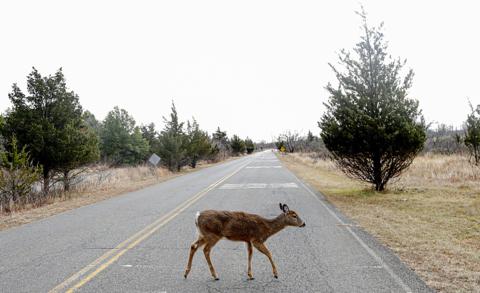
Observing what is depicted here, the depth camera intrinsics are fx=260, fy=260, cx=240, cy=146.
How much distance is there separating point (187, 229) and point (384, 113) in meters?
8.42

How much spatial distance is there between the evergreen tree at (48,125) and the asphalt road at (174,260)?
687 cm

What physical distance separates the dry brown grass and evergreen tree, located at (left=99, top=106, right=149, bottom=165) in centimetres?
3933

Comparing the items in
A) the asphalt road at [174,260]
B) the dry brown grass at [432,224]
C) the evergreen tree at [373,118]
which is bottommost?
the dry brown grass at [432,224]

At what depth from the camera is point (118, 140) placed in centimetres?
4331

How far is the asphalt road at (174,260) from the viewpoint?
3.72 meters

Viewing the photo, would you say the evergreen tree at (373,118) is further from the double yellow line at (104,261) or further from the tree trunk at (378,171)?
the double yellow line at (104,261)

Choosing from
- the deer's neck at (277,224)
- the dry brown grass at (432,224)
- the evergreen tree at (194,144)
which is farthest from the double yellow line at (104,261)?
the evergreen tree at (194,144)

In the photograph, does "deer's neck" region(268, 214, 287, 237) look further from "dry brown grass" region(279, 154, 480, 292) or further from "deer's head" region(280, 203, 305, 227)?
"dry brown grass" region(279, 154, 480, 292)

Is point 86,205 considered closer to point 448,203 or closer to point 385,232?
point 385,232

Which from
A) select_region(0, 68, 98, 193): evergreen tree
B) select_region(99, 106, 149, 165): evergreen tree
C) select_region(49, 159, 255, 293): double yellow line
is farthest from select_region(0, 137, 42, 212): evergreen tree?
select_region(99, 106, 149, 165): evergreen tree

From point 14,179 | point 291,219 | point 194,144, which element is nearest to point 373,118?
point 291,219

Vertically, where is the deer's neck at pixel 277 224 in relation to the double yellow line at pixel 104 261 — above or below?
above

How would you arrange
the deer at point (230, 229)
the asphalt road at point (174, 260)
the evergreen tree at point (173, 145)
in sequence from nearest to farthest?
1. the deer at point (230, 229)
2. the asphalt road at point (174, 260)
3. the evergreen tree at point (173, 145)

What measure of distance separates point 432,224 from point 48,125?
653 inches
